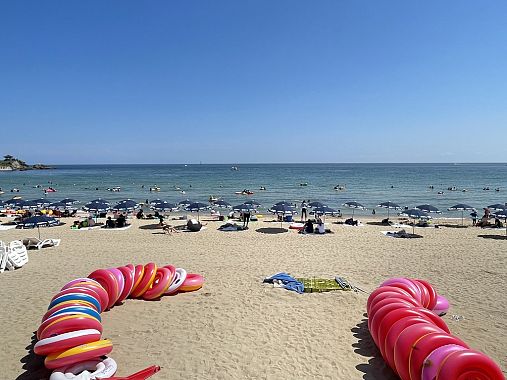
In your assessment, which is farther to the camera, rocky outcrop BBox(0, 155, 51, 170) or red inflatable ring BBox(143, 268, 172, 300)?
rocky outcrop BBox(0, 155, 51, 170)

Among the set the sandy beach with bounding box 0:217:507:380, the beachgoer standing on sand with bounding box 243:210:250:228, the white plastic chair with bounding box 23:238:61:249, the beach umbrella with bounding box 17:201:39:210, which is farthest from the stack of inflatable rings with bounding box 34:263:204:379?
the beach umbrella with bounding box 17:201:39:210

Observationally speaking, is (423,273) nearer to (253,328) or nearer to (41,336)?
(253,328)

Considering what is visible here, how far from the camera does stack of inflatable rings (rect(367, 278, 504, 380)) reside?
14.4ft

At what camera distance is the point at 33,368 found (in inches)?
233

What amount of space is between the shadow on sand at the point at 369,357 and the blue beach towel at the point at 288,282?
2.11 m

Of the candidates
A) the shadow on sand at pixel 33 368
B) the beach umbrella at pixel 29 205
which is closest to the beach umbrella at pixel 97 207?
the beach umbrella at pixel 29 205

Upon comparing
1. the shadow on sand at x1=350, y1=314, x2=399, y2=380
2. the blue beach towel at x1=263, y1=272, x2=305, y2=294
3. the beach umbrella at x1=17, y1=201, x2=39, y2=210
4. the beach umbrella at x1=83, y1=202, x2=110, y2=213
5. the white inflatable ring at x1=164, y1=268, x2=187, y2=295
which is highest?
the beach umbrella at x1=83, y1=202, x2=110, y2=213

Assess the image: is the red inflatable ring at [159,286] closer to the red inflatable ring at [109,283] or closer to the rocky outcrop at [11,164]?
the red inflatable ring at [109,283]

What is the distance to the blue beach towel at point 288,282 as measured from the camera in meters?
9.59

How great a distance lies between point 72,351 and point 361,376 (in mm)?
4487

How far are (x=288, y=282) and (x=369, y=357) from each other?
372cm

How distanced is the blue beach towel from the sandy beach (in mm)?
285

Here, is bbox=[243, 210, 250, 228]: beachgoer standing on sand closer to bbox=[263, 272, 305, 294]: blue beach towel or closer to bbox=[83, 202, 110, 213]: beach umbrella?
bbox=[83, 202, 110, 213]: beach umbrella

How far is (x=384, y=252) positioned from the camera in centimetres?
1448
